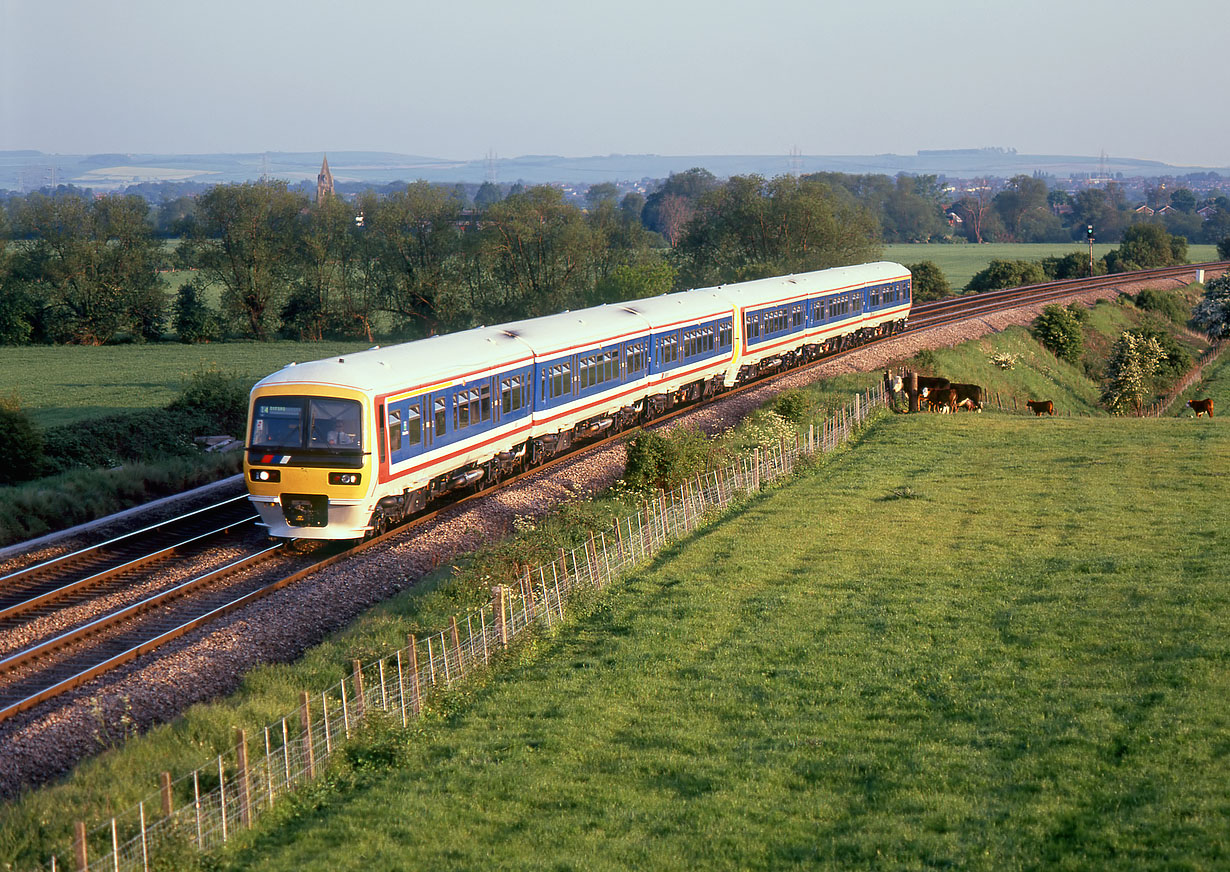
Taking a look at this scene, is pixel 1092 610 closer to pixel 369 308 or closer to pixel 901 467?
pixel 901 467

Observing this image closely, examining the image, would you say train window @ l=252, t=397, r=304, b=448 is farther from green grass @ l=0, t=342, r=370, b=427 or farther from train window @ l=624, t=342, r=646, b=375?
green grass @ l=0, t=342, r=370, b=427

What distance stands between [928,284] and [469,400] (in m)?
75.5

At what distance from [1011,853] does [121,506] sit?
940 inches

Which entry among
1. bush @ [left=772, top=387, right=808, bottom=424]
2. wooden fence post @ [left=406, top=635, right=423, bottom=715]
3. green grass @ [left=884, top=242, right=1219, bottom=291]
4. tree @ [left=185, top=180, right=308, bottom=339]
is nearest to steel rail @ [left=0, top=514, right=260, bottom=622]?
wooden fence post @ [left=406, top=635, right=423, bottom=715]

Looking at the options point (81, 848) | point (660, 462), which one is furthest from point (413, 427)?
point (81, 848)

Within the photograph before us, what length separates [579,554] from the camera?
846 inches

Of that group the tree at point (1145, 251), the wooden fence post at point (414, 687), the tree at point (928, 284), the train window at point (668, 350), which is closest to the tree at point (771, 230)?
the tree at point (928, 284)

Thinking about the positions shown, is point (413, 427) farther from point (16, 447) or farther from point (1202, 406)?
point (1202, 406)

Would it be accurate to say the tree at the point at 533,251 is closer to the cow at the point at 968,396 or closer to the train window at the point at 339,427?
the cow at the point at 968,396

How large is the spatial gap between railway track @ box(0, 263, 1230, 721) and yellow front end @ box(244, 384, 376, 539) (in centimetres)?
93

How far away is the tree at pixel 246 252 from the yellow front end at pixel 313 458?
63.8 meters

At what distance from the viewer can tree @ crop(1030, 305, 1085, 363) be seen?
63562 mm

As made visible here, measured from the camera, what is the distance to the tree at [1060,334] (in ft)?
209

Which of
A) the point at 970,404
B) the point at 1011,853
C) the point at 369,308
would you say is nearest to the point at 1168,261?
the point at 369,308
